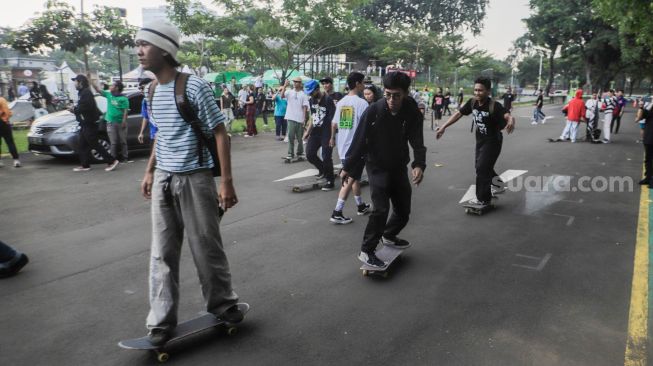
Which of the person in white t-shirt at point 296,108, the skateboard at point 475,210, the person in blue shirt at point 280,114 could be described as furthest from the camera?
the person in blue shirt at point 280,114

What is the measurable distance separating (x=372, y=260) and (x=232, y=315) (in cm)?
163

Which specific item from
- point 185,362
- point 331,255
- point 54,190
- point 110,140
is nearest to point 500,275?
point 331,255

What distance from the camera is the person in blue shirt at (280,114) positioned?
50.5 feet

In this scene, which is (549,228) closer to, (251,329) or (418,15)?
(251,329)

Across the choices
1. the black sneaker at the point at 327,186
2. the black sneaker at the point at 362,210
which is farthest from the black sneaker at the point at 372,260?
the black sneaker at the point at 327,186

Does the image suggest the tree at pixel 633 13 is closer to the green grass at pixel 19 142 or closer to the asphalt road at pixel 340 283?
the asphalt road at pixel 340 283

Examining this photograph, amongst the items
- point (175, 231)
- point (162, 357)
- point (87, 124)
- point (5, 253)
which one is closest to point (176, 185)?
point (175, 231)

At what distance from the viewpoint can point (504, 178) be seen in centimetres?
978

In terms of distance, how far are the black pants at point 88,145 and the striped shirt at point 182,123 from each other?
7.73 meters

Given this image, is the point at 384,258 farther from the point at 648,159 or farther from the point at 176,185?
the point at 648,159

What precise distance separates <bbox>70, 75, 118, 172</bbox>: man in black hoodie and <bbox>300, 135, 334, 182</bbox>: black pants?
15.0 ft

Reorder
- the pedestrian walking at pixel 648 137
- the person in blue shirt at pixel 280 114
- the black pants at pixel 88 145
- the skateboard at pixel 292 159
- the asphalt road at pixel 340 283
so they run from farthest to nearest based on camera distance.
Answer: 1. the person in blue shirt at pixel 280 114
2. the skateboard at pixel 292 159
3. the black pants at pixel 88 145
4. the pedestrian walking at pixel 648 137
5. the asphalt road at pixel 340 283

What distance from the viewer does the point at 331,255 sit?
5230mm

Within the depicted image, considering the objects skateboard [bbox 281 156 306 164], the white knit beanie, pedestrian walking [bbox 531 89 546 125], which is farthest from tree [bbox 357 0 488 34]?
the white knit beanie
